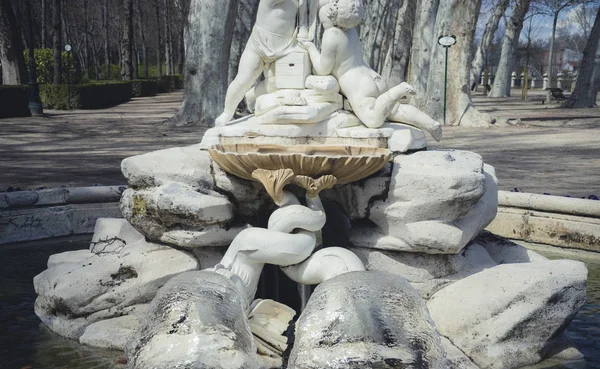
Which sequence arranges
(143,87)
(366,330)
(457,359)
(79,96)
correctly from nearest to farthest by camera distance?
(366,330) < (457,359) < (79,96) < (143,87)

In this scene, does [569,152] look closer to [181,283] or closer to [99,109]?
[181,283]

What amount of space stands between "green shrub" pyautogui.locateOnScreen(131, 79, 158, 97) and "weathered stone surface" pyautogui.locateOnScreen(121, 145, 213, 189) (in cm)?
3243

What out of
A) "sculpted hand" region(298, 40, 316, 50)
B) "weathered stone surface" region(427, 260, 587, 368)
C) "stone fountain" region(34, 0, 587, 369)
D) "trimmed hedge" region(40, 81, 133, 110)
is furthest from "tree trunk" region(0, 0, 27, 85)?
"weathered stone surface" region(427, 260, 587, 368)

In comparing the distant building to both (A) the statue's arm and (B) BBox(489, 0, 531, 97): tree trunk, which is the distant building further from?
(A) the statue's arm

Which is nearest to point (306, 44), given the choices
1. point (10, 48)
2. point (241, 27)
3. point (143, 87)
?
point (241, 27)

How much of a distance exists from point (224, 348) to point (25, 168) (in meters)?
8.57

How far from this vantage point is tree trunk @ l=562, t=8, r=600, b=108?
23.1 metres

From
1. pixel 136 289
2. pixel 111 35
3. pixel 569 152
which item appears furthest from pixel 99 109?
pixel 111 35

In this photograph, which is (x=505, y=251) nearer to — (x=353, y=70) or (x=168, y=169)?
(x=353, y=70)

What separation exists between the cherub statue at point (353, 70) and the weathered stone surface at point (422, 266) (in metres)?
1.02

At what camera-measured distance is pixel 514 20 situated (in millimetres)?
33031

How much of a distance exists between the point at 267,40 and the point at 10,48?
20.3 m

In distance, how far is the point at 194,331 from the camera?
11.8ft

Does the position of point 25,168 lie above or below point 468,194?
below
